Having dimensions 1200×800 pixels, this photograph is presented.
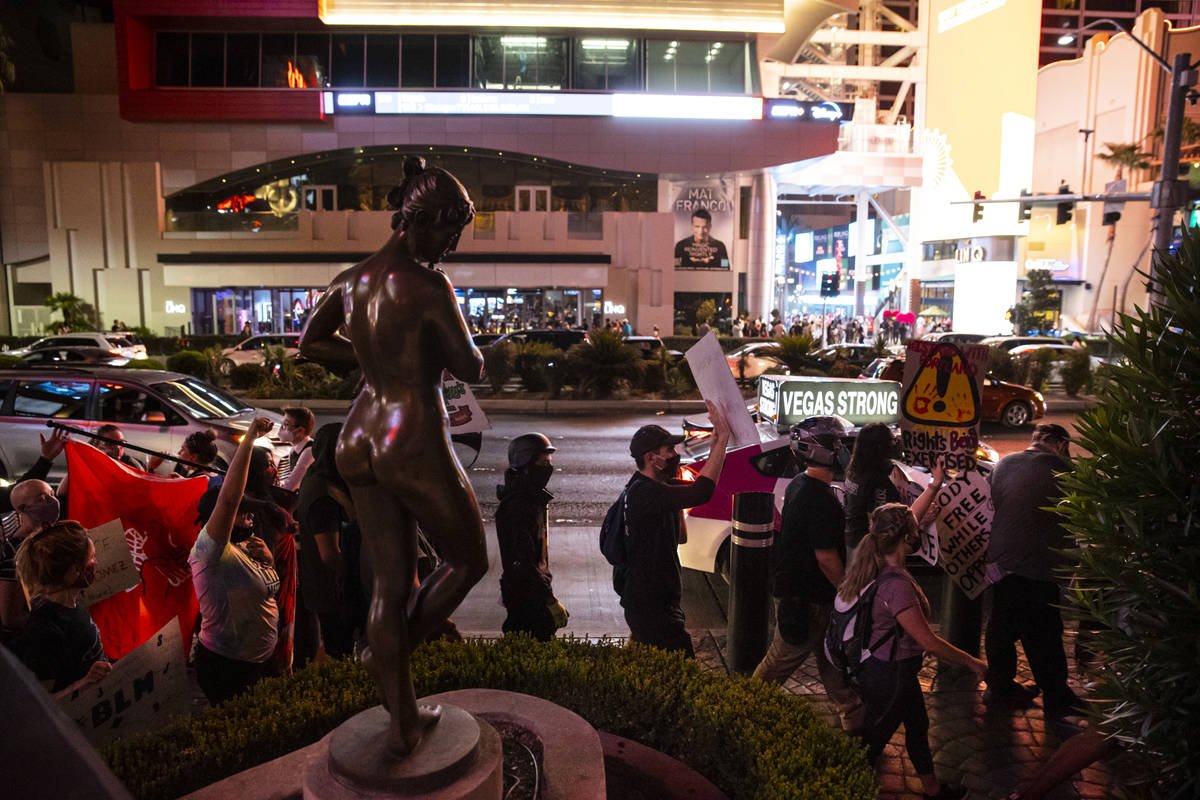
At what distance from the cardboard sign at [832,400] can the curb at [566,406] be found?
37.7 feet

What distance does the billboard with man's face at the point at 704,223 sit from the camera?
1548 inches

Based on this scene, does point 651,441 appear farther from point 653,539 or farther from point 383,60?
point 383,60

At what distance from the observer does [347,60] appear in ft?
119

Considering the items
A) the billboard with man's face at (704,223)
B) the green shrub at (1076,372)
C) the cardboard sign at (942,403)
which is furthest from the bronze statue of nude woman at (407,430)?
the billboard with man's face at (704,223)

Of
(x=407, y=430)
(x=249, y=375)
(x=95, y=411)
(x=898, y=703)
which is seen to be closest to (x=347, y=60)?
(x=249, y=375)

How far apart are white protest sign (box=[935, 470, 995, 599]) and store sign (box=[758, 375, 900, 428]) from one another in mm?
2056

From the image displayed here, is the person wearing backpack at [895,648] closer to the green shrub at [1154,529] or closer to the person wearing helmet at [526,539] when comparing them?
the green shrub at [1154,529]

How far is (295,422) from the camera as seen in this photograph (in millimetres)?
5980

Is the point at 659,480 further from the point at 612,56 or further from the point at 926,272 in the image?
the point at 926,272

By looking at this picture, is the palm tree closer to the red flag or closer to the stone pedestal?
the red flag

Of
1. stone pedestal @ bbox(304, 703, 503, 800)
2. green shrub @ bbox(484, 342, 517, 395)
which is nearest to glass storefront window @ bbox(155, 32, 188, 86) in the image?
green shrub @ bbox(484, 342, 517, 395)

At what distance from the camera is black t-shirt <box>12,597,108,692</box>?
130 inches

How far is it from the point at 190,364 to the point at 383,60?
20.5 meters

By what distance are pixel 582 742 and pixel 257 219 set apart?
121 feet
